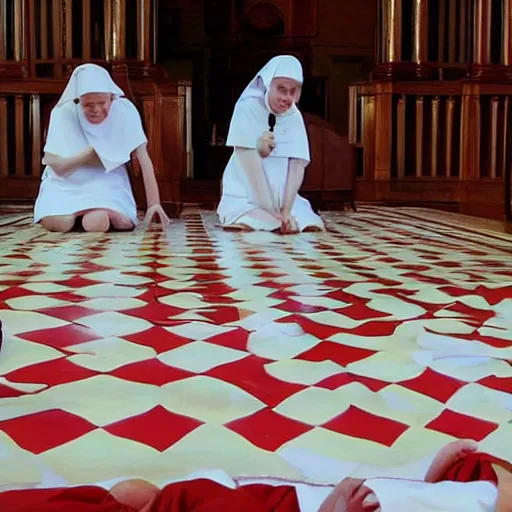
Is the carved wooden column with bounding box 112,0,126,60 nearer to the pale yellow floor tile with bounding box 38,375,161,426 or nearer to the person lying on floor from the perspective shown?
the pale yellow floor tile with bounding box 38,375,161,426

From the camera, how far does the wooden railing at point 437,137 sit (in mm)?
8344

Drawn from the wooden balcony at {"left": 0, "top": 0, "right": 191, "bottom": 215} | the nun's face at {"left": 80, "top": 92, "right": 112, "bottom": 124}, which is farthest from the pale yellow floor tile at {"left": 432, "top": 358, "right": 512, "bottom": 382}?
the wooden balcony at {"left": 0, "top": 0, "right": 191, "bottom": 215}

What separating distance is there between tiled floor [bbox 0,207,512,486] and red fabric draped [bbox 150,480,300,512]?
0.44 ft

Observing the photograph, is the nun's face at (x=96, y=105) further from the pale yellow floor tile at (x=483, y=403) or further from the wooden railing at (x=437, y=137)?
the wooden railing at (x=437, y=137)

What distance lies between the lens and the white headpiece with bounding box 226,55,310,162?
5219 millimetres

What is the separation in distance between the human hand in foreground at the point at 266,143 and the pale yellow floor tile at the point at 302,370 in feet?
11.1

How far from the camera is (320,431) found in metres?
1.46

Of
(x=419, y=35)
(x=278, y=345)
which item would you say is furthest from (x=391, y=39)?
(x=278, y=345)

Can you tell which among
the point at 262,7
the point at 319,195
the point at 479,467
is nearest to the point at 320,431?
the point at 479,467

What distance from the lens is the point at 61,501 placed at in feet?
3.51

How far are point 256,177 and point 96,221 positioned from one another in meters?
1.02

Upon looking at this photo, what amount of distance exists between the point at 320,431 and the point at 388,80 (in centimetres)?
730

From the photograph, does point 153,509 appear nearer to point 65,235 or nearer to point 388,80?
point 65,235

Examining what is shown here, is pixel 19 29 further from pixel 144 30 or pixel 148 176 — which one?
pixel 148 176
